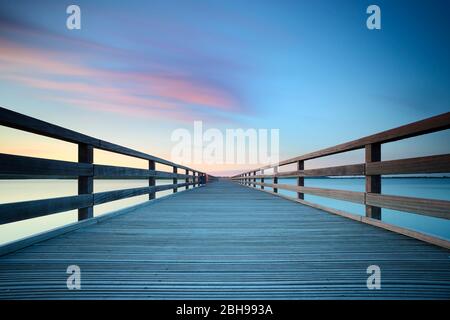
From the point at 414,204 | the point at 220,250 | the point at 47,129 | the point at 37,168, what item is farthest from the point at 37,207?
the point at 414,204

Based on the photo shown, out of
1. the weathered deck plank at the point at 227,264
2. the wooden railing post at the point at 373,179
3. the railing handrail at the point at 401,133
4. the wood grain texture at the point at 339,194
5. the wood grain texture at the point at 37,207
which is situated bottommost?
the weathered deck plank at the point at 227,264

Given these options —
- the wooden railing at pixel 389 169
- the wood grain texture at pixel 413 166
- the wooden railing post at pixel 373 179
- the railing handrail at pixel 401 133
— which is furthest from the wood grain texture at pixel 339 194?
the railing handrail at pixel 401 133

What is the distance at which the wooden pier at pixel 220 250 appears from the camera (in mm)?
1271

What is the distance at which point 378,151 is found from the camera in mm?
2695

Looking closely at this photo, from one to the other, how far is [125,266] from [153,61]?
40.6 ft

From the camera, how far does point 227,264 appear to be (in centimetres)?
159

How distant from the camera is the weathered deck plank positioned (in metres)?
1.25

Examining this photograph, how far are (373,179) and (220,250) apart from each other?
1.98 m

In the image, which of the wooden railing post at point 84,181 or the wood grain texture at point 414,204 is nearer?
the wood grain texture at point 414,204

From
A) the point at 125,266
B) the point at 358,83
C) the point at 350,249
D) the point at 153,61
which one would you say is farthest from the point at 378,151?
the point at 153,61

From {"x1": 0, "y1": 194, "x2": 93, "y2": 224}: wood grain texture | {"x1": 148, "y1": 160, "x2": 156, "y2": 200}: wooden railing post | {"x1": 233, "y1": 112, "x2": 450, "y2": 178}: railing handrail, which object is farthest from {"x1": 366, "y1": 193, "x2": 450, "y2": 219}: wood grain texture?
{"x1": 148, "y1": 160, "x2": 156, "y2": 200}: wooden railing post

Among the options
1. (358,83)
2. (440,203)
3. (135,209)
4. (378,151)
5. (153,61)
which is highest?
(153,61)

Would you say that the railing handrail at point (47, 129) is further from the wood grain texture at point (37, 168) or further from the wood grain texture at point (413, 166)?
the wood grain texture at point (413, 166)

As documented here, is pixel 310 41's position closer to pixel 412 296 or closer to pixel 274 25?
pixel 274 25
